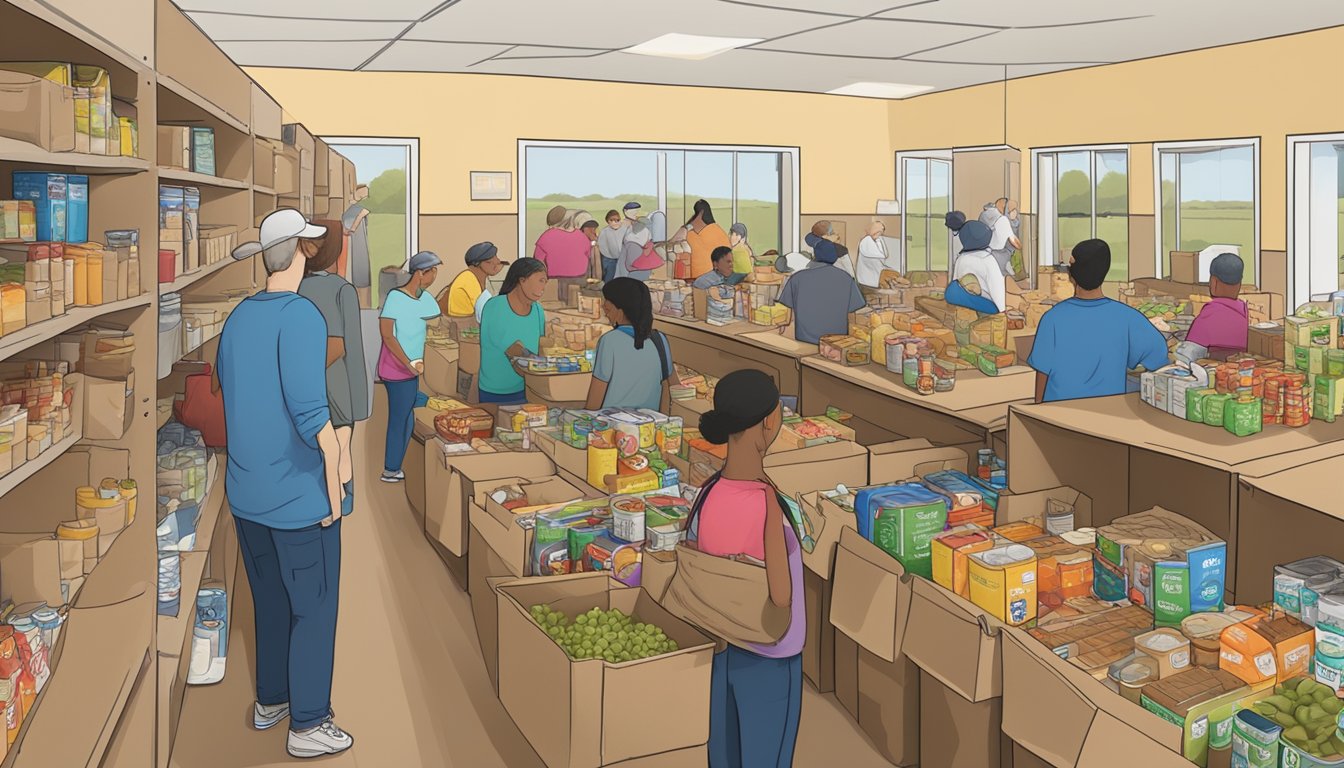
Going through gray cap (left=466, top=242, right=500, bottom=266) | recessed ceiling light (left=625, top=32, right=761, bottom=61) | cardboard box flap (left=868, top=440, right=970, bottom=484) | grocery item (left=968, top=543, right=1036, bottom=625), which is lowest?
grocery item (left=968, top=543, right=1036, bottom=625)

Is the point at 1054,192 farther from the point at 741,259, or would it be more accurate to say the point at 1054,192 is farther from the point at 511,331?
the point at 511,331

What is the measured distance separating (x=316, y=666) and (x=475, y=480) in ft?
4.51

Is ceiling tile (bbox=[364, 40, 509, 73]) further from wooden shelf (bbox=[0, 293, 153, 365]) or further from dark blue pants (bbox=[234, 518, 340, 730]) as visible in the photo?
wooden shelf (bbox=[0, 293, 153, 365])

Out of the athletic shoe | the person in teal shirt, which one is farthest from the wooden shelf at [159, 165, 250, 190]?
the athletic shoe

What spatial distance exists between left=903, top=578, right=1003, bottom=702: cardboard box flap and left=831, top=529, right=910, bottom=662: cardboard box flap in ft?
0.22

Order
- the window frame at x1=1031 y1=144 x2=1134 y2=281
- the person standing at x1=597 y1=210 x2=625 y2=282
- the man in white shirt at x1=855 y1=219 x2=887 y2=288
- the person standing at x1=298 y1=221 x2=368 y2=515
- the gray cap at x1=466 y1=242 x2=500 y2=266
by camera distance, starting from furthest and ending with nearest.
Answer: the window frame at x1=1031 y1=144 x2=1134 y2=281
the person standing at x1=597 y1=210 x2=625 y2=282
the man in white shirt at x1=855 y1=219 x2=887 y2=288
the gray cap at x1=466 y1=242 x2=500 y2=266
the person standing at x1=298 y1=221 x2=368 y2=515

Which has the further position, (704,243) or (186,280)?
(704,243)

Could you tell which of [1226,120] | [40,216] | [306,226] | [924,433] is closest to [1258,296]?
[1226,120]

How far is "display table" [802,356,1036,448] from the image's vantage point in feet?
16.3

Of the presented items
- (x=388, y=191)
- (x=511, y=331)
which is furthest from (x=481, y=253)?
(x=388, y=191)

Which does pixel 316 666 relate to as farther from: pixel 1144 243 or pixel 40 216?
pixel 1144 243

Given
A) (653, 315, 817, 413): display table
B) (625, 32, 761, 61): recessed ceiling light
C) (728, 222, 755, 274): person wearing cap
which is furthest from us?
(728, 222, 755, 274): person wearing cap

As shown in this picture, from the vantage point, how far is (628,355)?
530cm

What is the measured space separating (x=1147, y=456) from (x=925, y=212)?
13.2 metres
